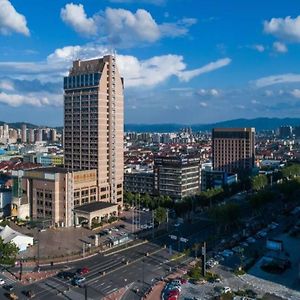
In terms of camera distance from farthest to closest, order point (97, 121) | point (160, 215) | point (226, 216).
Result: point (97, 121)
point (160, 215)
point (226, 216)

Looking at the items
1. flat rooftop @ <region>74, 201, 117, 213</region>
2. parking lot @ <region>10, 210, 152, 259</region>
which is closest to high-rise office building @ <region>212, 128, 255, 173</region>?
parking lot @ <region>10, 210, 152, 259</region>

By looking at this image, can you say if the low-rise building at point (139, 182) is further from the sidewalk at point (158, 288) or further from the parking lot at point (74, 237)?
the sidewalk at point (158, 288)

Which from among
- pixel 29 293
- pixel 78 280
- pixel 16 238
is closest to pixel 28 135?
pixel 16 238

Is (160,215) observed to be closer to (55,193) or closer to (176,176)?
(55,193)

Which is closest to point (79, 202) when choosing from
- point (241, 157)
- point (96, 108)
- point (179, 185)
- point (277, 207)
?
point (96, 108)

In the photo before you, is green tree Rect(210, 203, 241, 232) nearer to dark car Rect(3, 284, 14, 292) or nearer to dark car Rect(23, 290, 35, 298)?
dark car Rect(23, 290, 35, 298)

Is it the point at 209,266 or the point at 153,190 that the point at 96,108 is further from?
the point at 209,266
